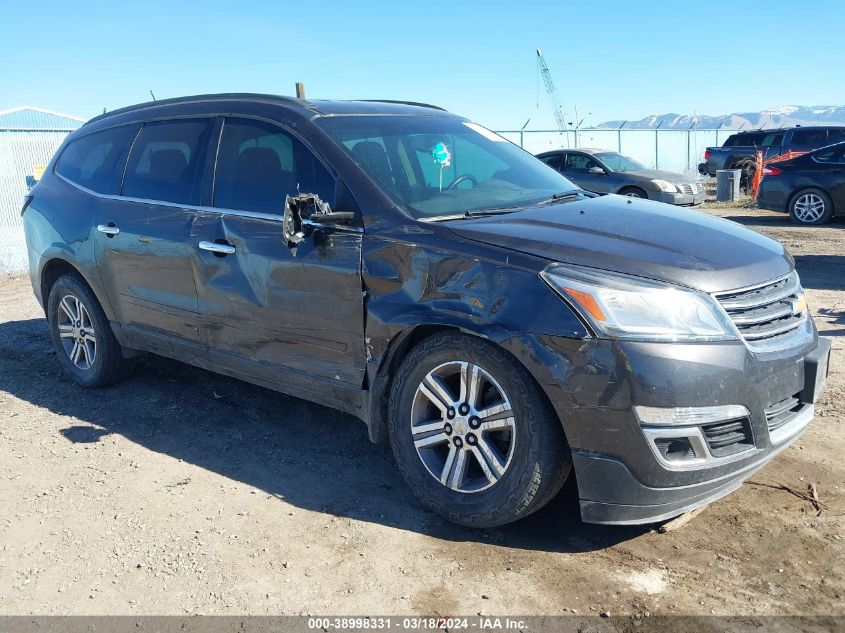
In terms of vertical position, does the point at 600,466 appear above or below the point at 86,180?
below

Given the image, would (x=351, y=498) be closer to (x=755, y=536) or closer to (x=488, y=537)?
(x=488, y=537)

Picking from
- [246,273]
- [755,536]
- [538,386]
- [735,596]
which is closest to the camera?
[735,596]

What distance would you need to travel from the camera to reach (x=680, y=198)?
15367 mm

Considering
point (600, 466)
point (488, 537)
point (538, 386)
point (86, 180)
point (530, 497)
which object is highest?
point (86, 180)

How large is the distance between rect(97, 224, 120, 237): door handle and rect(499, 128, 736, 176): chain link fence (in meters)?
21.5

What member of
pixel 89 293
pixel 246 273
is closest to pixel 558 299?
pixel 246 273

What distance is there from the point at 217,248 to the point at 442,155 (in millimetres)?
1350

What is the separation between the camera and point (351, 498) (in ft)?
12.5

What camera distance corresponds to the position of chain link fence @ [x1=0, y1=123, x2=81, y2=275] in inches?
473

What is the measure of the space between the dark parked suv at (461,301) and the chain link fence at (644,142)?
858 inches

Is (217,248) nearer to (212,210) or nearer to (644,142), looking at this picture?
(212,210)

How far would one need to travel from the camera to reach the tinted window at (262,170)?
3.96 meters

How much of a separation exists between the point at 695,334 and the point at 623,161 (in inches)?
553

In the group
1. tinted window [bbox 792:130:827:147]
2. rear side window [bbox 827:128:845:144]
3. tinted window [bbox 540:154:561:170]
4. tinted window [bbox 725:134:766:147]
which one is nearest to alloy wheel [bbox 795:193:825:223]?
tinted window [bbox 540:154:561:170]
